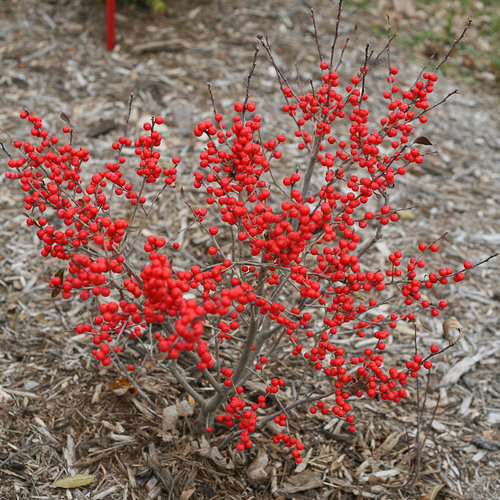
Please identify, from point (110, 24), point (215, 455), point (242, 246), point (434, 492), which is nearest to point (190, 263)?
point (215, 455)

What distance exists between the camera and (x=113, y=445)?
3.47 meters

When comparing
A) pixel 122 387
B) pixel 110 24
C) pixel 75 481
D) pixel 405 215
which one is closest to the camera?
pixel 75 481

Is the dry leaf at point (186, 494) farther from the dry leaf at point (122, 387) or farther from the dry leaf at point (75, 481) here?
the dry leaf at point (122, 387)

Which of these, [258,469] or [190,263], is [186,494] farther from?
[190,263]

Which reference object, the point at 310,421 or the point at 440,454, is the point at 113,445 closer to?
the point at 310,421

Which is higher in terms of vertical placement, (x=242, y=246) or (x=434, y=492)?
(x=242, y=246)

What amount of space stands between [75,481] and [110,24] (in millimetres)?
5666

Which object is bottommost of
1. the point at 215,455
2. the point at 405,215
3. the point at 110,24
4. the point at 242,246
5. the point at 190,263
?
the point at 215,455

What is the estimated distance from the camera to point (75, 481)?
3.22 meters

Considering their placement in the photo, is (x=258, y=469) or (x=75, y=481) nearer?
(x=75, y=481)

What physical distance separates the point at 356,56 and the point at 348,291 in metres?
5.77

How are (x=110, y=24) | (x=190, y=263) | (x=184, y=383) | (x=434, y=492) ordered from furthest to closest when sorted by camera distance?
(x=110, y=24) < (x=190, y=263) < (x=434, y=492) < (x=184, y=383)

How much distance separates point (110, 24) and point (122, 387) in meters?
5.03

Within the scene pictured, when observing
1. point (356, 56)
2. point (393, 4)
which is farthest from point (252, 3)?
point (393, 4)
